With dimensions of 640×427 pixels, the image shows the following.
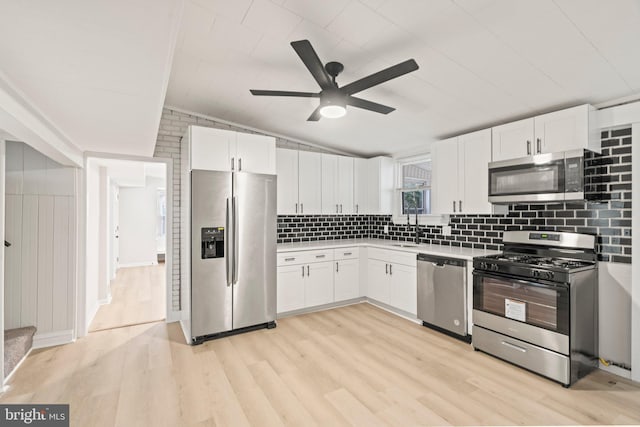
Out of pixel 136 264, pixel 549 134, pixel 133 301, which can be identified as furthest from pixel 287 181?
pixel 136 264

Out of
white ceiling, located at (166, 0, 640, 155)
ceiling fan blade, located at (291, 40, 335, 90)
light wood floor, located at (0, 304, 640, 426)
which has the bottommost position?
light wood floor, located at (0, 304, 640, 426)

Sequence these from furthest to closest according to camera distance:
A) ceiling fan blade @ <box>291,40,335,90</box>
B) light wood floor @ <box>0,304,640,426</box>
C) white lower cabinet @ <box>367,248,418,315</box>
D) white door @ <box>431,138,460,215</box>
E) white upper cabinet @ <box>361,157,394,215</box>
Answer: white upper cabinet @ <box>361,157,394,215</box>, white lower cabinet @ <box>367,248,418,315</box>, white door @ <box>431,138,460,215</box>, light wood floor @ <box>0,304,640,426</box>, ceiling fan blade @ <box>291,40,335,90</box>

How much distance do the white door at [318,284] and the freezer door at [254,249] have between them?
0.58 m

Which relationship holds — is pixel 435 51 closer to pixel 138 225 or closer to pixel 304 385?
pixel 304 385

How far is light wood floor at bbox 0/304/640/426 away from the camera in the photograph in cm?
206

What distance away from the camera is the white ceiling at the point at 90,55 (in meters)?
1.14

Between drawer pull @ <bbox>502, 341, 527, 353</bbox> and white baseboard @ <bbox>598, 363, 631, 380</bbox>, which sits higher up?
drawer pull @ <bbox>502, 341, 527, 353</bbox>

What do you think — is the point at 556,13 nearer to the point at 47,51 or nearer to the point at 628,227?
the point at 628,227

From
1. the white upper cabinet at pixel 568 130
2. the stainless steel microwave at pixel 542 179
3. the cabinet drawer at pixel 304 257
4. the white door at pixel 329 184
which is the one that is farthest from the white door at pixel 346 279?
the white upper cabinet at pixel 568 130

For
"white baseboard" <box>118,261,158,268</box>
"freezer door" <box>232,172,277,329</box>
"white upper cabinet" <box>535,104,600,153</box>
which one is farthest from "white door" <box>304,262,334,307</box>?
"white baseboard" <box>118,261,158,268</box>

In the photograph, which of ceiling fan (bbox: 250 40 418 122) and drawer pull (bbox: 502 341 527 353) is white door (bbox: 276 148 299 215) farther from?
drawer pull (bbox: 502 341 527 353)

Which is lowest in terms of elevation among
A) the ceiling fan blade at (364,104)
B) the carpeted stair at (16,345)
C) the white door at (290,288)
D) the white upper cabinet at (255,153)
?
the carpeted stair at (16,345)

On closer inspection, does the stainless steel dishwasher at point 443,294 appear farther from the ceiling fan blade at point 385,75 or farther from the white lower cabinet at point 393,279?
the ceiling fan blade at point 385,75

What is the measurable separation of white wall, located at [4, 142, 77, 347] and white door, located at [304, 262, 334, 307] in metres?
Answer: 2.67
